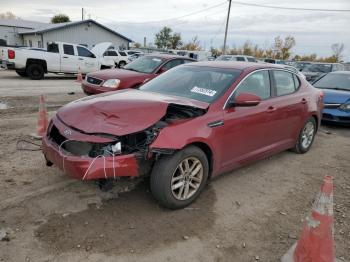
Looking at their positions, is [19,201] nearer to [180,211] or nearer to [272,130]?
[180,211]

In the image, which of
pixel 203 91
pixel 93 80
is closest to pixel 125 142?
pixel 203 91

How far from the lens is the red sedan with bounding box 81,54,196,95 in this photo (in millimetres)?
8961

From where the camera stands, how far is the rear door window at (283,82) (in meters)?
5.38

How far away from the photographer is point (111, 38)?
3975 cm

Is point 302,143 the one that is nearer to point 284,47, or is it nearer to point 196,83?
point 196,83

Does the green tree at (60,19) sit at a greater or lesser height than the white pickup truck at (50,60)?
greater

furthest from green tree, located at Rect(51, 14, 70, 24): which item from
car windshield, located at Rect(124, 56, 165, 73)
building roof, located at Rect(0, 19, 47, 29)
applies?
car windshield, located at Rect(124, 56, 165, 73)

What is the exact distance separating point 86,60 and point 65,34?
2130cm

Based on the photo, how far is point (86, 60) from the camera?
58.8 feet

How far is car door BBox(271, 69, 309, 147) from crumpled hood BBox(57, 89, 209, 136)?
1.58 metres

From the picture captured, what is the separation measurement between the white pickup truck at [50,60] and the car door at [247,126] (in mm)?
13385

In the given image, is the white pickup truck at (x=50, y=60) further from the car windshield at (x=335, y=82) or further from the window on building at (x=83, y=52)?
the car windshield at (x=335, y=82)

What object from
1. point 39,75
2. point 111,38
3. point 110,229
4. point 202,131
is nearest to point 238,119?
point 202,131

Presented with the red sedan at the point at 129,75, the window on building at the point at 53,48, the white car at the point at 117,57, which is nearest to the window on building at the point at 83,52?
the window on building at the point at 53,48
